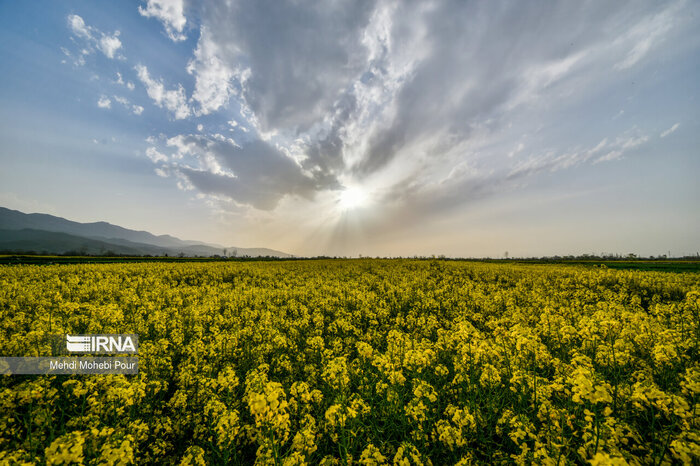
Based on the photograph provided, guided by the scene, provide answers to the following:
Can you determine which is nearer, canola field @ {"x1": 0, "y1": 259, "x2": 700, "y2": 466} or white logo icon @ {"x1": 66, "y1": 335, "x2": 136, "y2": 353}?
canola field @ {"x1": 0, "y1": 259, "x2": 700, "y2": 466}

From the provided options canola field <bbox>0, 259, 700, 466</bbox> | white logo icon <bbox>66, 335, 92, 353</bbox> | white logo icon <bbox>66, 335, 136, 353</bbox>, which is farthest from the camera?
white logo icon <bbox>66, 335, 136, 353</bbox>

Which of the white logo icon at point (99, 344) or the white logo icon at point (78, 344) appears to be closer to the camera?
the white logo icon at point (78, 344)

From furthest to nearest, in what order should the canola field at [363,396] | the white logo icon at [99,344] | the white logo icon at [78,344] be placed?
the white logo icon at [99,344] → the white logo icon at [78,344] → the canola field at [363,396]

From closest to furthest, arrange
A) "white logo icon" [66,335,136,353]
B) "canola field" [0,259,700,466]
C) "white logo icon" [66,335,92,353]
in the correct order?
"canola field" [0,259,700,466], "white logo icon" [66,335,92,353], "white logo icon" [66,335,136,353]

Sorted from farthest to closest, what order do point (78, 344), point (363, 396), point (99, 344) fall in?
point (99, 344)
point (78, 344)
point (363, 396)

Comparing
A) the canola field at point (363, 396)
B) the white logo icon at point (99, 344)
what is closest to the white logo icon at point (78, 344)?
the white logo icon at point (99, 344)

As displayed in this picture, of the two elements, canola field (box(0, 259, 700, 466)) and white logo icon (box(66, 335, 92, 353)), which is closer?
canola field (box(0, 259, 700, 466))

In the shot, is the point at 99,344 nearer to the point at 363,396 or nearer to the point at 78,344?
the point at 78,344

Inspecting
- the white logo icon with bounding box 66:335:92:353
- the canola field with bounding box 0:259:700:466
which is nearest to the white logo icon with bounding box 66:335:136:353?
the white logo icon with bounding box 66:335:92:353

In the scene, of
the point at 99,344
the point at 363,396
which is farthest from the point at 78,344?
the point at 363,396

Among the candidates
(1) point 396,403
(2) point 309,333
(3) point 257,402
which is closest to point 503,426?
(1) point 396,403

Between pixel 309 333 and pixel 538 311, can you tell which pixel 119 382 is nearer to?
pixel 309 333

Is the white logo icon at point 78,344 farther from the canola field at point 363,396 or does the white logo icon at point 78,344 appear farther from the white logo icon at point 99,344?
the canola field at point 363,396

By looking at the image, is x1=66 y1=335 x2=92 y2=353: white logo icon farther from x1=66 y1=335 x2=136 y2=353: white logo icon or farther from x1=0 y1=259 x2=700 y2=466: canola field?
x1=0 y1=259 x2=700 y2=466: canola field
